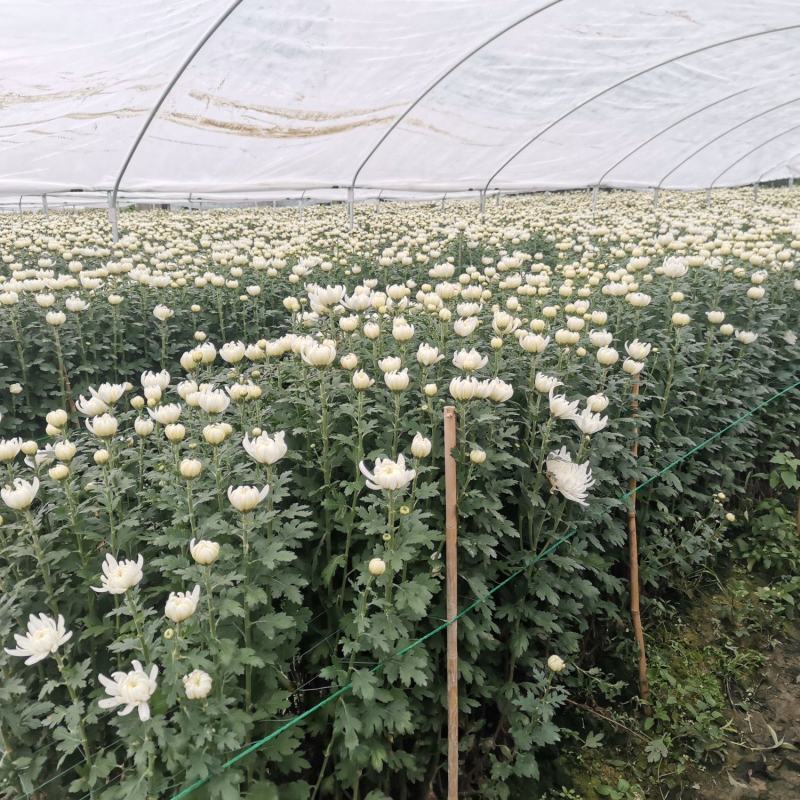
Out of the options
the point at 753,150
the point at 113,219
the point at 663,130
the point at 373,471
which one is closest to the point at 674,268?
the point at 373,471

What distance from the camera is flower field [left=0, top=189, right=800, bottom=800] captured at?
159 centimetres

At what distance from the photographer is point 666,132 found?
1209cm

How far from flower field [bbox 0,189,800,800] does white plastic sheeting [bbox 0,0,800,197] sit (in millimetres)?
2799

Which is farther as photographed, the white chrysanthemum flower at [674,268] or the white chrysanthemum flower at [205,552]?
the white chrysanthemum flower at [674,268]

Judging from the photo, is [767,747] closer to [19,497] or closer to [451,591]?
[451,591]

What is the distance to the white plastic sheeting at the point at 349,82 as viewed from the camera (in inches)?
208

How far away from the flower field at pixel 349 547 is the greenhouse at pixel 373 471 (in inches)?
0.7

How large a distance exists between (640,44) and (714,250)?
402 cm

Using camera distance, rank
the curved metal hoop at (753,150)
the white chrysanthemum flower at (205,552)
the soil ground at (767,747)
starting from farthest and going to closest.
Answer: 1. the curved metal hoop at (753,150)
2. the soil ground at (767,747)
3. the white chrysanthemum flower at (205,552)

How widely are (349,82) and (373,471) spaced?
5.71m

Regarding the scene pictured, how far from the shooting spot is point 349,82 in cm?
652

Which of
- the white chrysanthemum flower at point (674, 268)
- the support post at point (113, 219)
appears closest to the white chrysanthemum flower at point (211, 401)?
the white chrysanthemum flower at point (674, 268)

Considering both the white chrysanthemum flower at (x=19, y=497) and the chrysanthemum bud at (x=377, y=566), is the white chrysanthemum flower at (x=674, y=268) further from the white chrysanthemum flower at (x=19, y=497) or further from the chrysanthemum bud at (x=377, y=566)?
the white chrysanthemum flower at (x=19, y=497)

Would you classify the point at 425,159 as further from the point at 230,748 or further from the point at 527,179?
the point at 230,748
